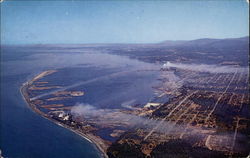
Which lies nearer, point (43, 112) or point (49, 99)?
point (43, 112)

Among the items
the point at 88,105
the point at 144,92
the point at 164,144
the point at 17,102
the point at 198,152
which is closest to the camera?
the point at 198,152

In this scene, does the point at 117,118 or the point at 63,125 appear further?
the point at 117,118

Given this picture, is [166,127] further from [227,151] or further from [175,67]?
[175,67]

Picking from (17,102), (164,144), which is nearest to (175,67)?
(17,102)

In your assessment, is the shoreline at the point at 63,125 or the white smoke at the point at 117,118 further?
the white smoke at the point at 117,118

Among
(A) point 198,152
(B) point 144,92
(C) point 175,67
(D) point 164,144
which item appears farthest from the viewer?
(C) point 175,67

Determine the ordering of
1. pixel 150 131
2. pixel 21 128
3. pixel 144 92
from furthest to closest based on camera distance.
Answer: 1. pixel 144 92
2. pixel 21 128
3. pixel 150 131

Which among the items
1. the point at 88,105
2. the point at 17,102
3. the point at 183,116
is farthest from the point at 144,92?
the point at 17,102

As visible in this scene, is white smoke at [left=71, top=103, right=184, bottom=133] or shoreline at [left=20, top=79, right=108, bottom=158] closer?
shoreline at [left=20, top=79, right=108, bottom=158]

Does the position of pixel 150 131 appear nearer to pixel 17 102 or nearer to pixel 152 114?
pixel 152 114
